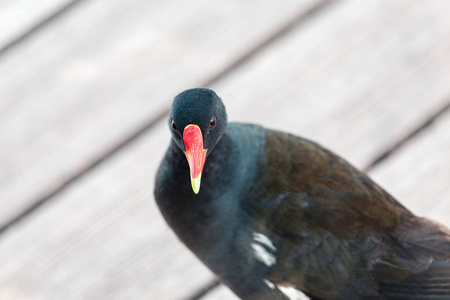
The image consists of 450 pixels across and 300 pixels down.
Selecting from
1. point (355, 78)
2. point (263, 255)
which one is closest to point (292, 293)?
point (263, 255)

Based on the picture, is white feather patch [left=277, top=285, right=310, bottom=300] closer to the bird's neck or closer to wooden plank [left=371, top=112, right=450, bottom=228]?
the bird's neck

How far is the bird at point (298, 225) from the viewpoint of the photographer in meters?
1.44

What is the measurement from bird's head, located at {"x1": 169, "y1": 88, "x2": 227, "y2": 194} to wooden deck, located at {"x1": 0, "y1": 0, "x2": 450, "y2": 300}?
1.56 feet

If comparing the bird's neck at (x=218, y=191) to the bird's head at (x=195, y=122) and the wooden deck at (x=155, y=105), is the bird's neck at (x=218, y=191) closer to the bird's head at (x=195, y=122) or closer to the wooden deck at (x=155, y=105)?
the bird's head at (x=195, y=122)

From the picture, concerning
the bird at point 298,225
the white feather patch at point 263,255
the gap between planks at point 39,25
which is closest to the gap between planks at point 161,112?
the gap between planks at point 39,25

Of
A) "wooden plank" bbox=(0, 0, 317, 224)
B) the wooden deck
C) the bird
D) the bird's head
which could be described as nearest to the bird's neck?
the bird

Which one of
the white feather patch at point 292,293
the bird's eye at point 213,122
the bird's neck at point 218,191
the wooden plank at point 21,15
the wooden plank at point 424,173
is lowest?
the white feather patch at point 292,293

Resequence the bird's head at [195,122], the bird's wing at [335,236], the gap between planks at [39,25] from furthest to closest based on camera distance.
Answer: the gap between planks at [39,25] → the bird's wing at [335,236] → the bird's head at [195,122]

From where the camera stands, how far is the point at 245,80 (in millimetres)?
1859

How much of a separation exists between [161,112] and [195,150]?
1.82 ft

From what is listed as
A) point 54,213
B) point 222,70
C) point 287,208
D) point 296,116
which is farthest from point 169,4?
point 287,208

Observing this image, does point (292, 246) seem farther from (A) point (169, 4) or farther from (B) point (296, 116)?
(A) point (169, 4)

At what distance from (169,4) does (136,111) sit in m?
0.25

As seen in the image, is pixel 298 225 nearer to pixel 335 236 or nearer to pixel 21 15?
pixel 335 236
